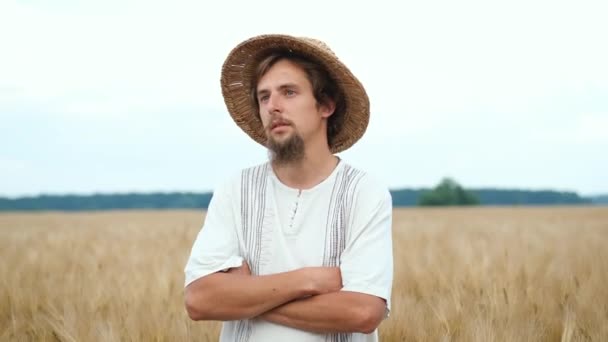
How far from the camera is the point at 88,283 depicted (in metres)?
4.58

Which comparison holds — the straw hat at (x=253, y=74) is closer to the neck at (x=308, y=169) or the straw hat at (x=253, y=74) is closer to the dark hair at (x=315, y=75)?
the dark hair at (x=315, y=75)

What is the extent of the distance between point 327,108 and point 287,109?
0.25m

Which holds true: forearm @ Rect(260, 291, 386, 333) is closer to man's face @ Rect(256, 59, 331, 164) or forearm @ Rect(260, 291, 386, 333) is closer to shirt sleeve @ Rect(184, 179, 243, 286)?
shirt sleeve @ Rect(184, 179, 243, 286)

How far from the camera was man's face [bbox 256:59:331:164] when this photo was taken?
2166mm

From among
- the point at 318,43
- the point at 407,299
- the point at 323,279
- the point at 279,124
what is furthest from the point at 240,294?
the point at 407,299

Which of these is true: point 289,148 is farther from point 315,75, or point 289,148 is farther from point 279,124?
point 315,75

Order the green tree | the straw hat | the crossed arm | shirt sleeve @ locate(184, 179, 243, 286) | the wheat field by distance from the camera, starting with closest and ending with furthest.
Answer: the crossed arm
shirt sleeve @ locate(184, 179, 243, 286)
the straw hat
the wheat field
the green tree

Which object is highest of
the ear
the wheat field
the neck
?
the ear

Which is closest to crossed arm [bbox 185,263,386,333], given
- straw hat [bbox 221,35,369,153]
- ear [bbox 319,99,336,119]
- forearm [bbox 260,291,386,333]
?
→ forearm [bbox 260,291,386,333]

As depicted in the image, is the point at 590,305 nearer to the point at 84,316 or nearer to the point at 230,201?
the point at 230,201

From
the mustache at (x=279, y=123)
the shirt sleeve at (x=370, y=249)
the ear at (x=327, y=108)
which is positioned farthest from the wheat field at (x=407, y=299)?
the mustache at (x=279, y=123)

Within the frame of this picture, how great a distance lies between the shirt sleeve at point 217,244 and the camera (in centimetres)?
212

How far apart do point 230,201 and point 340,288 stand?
1.68 ft

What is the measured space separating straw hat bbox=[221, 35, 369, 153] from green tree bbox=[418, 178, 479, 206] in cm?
5293
